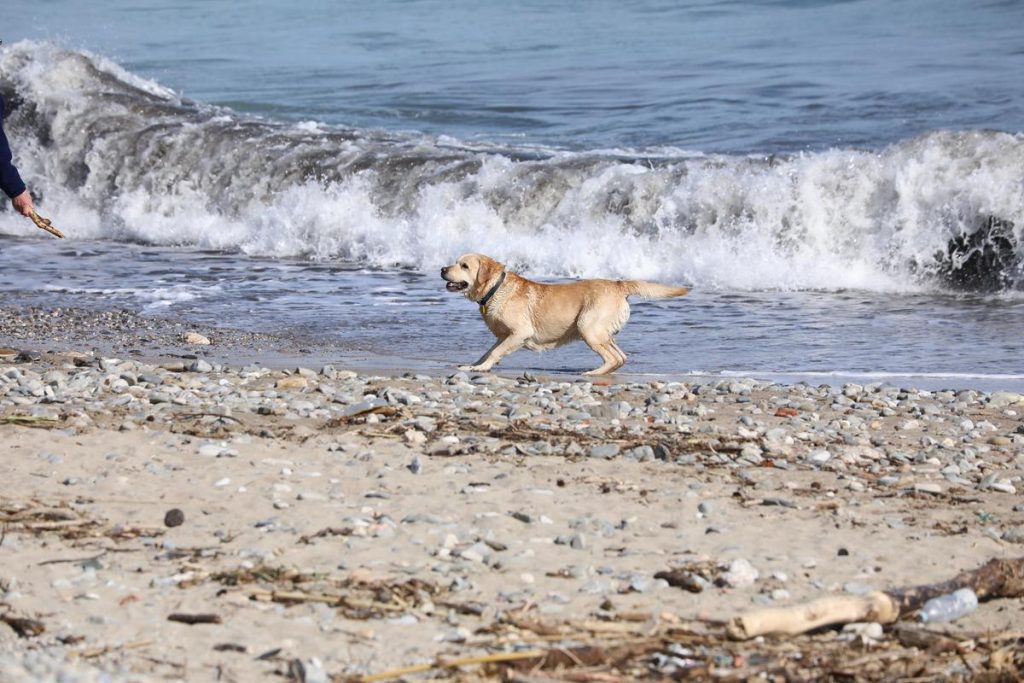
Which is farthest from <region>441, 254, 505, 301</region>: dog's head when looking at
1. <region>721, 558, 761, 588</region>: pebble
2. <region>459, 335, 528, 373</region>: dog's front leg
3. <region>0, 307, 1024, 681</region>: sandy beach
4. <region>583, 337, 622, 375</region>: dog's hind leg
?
<region>721, 558, 761, 588</region>: pebble

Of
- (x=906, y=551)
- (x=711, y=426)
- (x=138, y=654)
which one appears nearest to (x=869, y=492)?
(x=906, y=551)

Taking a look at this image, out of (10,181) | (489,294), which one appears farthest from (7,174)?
(489,294)

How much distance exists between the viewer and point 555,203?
15977 millimetres

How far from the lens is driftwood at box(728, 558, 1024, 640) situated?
4.19 m

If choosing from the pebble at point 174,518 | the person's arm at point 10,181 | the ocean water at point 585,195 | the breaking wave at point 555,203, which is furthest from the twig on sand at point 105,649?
the breaking wave at point 555,203

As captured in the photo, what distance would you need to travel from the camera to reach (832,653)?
4145 millimetres

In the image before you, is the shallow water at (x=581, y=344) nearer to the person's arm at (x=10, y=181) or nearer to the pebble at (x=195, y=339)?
the pebble at (x=195, y=339)

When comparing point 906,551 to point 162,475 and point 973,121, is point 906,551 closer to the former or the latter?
point 162,475

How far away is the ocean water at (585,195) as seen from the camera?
1131cm

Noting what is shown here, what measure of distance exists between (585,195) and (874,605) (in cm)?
1169

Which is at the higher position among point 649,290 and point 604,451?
point 649,290

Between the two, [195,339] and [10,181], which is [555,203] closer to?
[195,339]

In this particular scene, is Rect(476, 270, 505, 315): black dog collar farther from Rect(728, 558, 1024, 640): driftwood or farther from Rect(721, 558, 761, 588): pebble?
Rect(728, 558, 1024, 640): driftwood

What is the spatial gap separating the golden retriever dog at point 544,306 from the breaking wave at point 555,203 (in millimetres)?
4019
